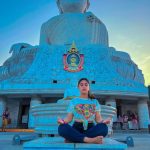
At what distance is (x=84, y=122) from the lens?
290 centimetres

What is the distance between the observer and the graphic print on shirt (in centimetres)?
295

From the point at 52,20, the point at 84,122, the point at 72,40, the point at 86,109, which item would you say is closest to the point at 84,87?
the point at 86,109

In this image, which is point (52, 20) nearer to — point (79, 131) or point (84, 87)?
point (84, 87)

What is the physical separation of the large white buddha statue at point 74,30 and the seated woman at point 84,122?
71.2 feet

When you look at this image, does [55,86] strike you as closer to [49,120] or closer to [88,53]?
[88,53]

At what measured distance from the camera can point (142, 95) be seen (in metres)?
18.8

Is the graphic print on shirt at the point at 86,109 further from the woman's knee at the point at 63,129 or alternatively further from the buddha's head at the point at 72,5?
the buddha's head at the point at 72,5

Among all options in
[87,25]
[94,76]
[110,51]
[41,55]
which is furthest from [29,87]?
[87,25]

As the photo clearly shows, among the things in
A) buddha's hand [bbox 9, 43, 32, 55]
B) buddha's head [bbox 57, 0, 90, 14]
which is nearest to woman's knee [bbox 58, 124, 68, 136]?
buddha's hand [bbox 9, 43, 32, 55]

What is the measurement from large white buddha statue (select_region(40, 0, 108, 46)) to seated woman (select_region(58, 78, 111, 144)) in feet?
71.2

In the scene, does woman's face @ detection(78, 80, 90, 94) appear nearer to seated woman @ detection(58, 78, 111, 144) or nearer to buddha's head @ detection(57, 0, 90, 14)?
seated woman @ detection(58, 78, 111, 144)

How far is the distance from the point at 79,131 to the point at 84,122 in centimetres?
14

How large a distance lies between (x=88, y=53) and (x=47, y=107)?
13776 mm

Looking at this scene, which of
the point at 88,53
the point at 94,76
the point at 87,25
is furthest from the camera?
the point at 87,25
